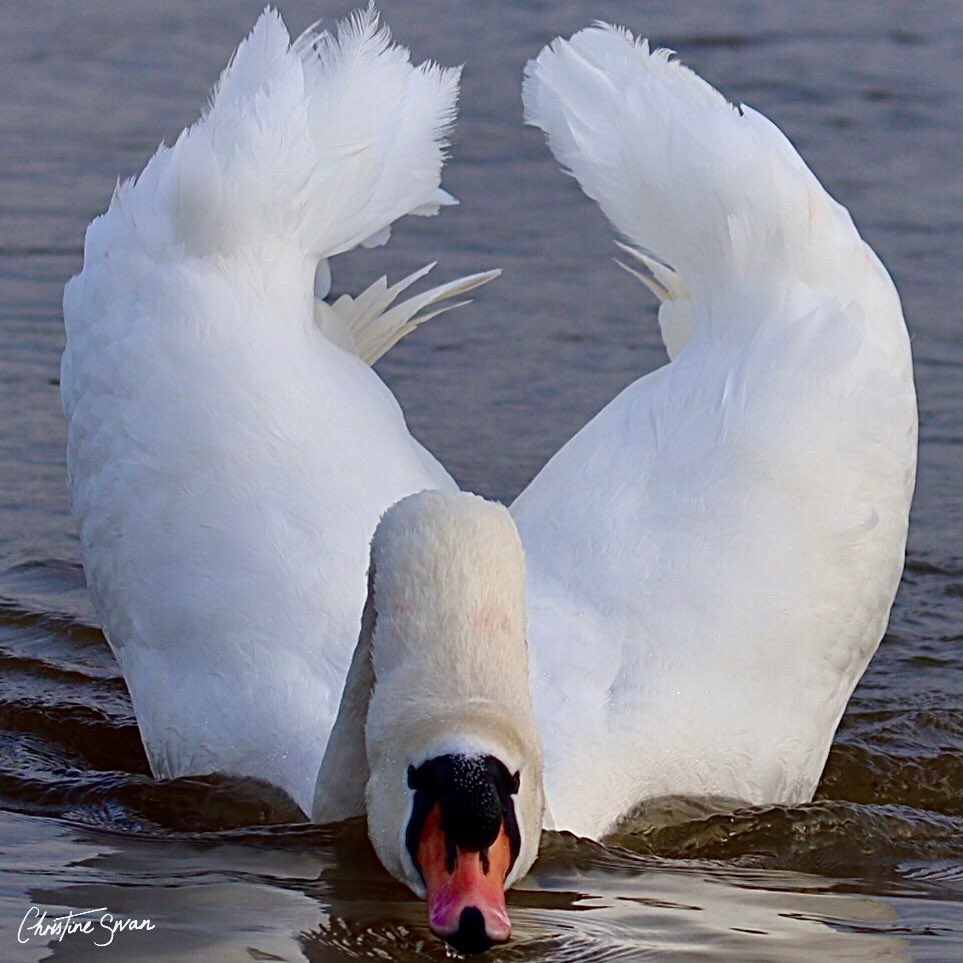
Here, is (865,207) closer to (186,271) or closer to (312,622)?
(186,271)

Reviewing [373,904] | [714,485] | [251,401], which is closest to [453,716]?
[373,904]

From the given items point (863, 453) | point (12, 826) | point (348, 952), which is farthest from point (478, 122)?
point (348, 952)

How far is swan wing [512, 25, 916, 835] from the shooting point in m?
5.66

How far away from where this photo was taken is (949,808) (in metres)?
6.46

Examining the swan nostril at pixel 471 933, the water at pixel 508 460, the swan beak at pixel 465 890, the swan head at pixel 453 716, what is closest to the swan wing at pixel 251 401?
the water at pixel 508 460

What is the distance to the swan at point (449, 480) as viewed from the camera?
554cm

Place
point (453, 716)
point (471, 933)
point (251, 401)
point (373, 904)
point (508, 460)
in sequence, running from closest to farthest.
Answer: point (471, 933), point (453, 716), point (373, 904), point (251, 401), point (508, 460)

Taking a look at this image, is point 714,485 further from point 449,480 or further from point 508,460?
point 508,460

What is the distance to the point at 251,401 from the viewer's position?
6.33m

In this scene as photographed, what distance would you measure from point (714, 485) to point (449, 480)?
1.00 meters

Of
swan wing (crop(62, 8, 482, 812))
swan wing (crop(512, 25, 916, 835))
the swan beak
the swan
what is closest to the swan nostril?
the swan beak

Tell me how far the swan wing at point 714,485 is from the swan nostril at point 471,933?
0.95m

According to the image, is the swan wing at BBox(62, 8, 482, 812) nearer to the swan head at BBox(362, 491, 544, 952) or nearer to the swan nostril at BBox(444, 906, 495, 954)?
the swan head at BBox(362, 491, 544, 952)

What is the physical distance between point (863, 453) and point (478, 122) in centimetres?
650
